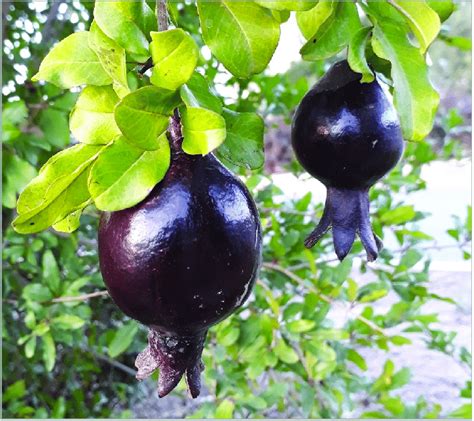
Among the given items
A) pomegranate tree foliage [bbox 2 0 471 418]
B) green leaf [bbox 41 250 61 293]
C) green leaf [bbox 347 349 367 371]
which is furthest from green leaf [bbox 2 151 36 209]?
green leaf [bbox 347 349 367 371]

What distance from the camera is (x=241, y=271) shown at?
0.43 meters

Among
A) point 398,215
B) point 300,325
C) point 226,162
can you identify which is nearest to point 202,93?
point 226,162

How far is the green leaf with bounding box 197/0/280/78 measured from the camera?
1.42 ft

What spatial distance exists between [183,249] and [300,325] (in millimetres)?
944

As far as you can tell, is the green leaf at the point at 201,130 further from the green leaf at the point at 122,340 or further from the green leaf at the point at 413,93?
the green leaf at the point at 122,340

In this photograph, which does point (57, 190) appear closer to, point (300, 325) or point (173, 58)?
point (173, 58)

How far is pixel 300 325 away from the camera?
1306mm

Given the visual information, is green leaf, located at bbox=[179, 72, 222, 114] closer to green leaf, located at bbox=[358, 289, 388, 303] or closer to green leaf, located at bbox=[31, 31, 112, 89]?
green leaf, located at bbox=[31, 31, 112, 89]

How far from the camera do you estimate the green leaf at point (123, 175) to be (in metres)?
0.40

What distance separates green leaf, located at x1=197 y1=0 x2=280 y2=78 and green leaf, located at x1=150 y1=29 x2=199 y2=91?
7 cm

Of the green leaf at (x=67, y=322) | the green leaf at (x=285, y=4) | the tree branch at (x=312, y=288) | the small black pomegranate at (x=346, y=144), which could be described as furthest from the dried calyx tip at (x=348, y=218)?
the green leaf at (x=67, y=322)

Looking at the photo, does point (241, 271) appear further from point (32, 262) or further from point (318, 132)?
point (32, 262)

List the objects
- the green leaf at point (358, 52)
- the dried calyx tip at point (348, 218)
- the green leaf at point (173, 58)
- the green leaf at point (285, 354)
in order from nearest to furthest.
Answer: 1. the green leaf at point (173, 58)
2. the green leaf at point (358, 52)
3. the dried calyx tip at point (348, 218)
4. the green leaf at point (285, 354)

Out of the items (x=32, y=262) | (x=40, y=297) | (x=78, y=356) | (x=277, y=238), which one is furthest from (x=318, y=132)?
(x=78, y=356)
